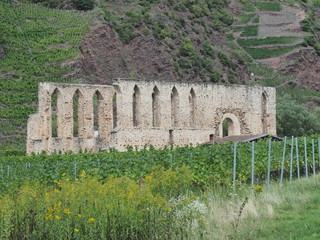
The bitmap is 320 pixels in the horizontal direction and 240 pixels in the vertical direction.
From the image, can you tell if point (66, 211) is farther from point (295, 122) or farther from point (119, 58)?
point (119, 58)

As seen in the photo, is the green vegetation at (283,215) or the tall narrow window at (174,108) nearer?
the green vegetation at (283,215)

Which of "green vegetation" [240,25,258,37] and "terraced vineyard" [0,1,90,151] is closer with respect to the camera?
"terraced vineyard" [0,1,90,151]

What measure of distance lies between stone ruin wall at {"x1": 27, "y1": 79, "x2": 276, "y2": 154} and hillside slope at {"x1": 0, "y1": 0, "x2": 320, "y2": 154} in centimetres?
1211

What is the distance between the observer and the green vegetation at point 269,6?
10772 centimetres

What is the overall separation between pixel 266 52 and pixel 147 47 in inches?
991

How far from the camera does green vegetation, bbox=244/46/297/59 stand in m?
88.9

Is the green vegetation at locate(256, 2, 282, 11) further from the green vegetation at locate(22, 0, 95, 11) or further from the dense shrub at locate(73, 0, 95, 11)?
the dense shrub at locate(73, 0, 95, 11)

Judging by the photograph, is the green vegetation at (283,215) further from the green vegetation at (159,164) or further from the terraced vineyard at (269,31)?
the terraced vineyard at (269,31)

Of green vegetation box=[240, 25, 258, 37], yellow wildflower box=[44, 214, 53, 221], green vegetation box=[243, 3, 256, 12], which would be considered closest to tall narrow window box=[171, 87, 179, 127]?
yellow wildflower box=[44, 214, 53, 221]

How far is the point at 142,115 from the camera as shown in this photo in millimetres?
33219

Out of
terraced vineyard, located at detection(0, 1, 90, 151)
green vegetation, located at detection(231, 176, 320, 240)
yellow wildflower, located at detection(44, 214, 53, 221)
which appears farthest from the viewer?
terraced vineyard, located at detection(0, 1, 90, 151)

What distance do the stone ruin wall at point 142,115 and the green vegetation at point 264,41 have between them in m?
57.3

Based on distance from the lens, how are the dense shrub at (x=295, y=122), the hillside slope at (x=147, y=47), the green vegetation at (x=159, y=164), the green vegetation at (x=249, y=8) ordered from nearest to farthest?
the green vegetation at (x=159, y=164) < the dense shrub at (x=295, y=122) < the hillside slope at (x=147, y=47) < the green vegetation at (x=249, y=8)

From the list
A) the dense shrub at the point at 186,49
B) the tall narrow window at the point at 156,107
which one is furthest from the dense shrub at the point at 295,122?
the dense shrub at the point at 186,49
